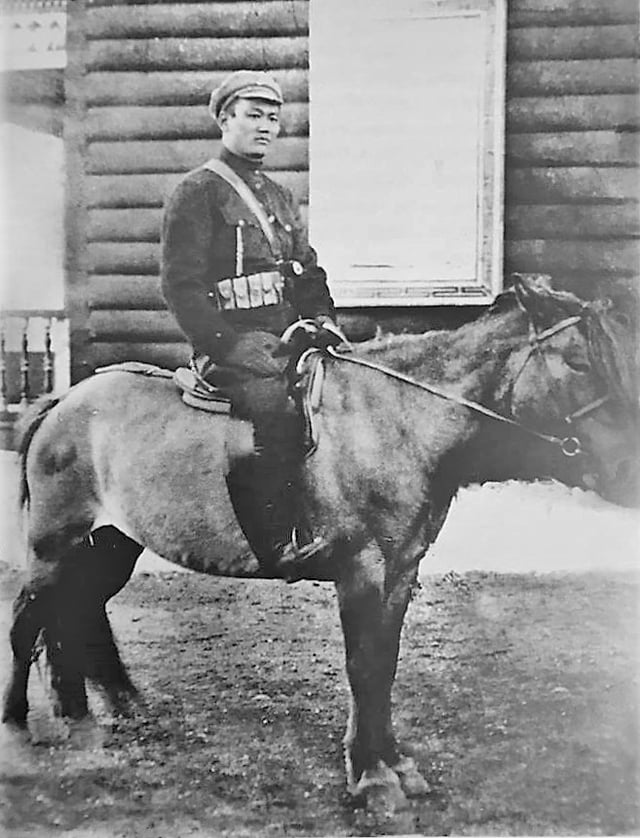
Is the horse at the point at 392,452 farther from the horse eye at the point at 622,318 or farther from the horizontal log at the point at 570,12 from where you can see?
the horizontal log at the point at 570,12

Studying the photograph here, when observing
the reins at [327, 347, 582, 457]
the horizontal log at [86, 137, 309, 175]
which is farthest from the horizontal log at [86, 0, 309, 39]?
the reins at [327, 347, 582, 457]

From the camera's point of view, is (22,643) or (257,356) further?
(22,643)

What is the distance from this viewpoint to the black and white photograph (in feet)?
6.70

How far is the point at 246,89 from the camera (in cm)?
207

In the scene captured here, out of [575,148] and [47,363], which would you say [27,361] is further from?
[575,148]

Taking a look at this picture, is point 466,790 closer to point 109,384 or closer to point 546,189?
point 109,384

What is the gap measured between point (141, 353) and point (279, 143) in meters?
0.54

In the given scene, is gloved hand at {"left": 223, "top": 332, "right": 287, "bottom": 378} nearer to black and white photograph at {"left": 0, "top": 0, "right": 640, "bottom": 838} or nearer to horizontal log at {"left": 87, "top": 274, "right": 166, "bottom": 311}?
black and white photograph at {"left": 0, "top": 0, "right": 640, "bottom": 838}

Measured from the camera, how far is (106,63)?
213 centimetres

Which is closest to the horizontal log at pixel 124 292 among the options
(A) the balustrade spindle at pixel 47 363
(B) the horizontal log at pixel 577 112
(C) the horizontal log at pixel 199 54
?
(A) the balustrade spindle at pixel 47 363

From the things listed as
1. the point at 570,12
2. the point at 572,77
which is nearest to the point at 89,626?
the point at 572,77

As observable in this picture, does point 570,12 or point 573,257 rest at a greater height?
point 570,12

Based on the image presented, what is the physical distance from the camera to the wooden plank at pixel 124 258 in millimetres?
2107

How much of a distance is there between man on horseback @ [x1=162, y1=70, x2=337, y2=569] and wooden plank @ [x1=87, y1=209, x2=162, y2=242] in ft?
0.14
